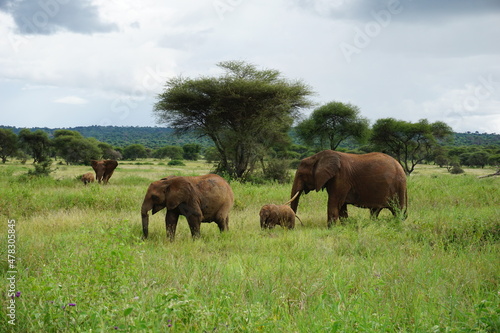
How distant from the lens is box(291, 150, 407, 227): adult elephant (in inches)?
369

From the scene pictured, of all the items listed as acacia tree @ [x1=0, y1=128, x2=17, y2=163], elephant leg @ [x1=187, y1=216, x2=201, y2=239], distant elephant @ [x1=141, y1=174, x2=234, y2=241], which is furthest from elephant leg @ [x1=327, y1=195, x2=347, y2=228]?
acacia tree @ [x1=0, y1=128, x2=17, y2=163]

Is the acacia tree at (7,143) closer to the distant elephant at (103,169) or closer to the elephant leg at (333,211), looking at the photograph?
the distant elephant at (103,169)

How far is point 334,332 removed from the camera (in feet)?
8.86

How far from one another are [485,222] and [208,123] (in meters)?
19.1

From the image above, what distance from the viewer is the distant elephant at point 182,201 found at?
7.66 meters

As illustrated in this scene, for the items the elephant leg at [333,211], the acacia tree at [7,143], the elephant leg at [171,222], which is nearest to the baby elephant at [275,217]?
the elephant leg at [333,211]

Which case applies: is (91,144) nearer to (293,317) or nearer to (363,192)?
(363,192)

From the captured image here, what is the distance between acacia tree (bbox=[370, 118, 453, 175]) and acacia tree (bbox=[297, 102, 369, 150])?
4063 mm

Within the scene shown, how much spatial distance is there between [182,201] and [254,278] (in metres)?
3.31

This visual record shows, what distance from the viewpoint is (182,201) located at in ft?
25.2

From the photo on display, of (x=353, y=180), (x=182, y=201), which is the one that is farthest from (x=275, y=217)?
(x=182, y=201)

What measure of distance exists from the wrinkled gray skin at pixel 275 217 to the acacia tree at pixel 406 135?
3311 cm

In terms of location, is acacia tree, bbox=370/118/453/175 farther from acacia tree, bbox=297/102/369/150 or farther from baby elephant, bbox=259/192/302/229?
baby elephant, bbox=259/192/302/229

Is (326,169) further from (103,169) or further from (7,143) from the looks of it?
(7,143)
